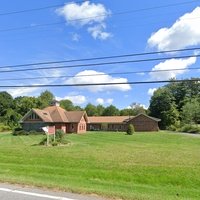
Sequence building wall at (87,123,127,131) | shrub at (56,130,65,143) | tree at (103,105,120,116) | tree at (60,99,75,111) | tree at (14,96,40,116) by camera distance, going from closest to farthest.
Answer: shrub at (56,130,65,143)
building wall at (87,123,127,131)
tree at (14,96,40,116)
tree at (103,105,120,116)
tree at (60,99,75,111)

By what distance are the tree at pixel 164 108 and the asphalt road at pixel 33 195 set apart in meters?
93.3

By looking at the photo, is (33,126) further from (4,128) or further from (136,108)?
(136,108)

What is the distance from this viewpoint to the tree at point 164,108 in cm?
10290

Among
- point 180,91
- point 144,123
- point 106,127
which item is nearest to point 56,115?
point 144,123

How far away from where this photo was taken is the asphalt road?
941cm

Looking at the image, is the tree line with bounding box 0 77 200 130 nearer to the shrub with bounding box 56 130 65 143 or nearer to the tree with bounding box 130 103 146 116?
the tree with bounding box 130 103 146 116

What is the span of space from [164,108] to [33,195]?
10353 cm

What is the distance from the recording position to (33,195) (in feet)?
32.0

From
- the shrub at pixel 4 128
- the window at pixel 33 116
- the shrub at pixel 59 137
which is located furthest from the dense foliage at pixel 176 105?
the shrub at pixel 59 137

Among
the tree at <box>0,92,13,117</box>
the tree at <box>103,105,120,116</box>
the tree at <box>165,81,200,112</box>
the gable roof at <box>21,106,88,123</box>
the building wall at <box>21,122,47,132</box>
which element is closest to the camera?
the building wall at <box>21,122,47,132</box>

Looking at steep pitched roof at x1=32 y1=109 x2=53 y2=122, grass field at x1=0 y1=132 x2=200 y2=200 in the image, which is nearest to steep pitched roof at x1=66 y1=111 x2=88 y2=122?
steep pitched roof at x1=32 y1=109 x2=53 y2=122

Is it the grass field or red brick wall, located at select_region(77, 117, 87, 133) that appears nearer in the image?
the grass field

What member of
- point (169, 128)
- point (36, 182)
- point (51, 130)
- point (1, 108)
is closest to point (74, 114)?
point (169, 128)

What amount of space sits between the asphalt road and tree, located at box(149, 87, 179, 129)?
93.3m
